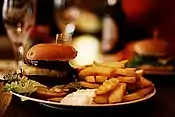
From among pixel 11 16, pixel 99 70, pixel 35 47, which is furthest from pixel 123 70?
pixel 11 16

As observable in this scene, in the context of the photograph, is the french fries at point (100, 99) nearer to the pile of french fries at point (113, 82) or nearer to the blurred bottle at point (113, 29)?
the pile of french fries at point (113, 82)

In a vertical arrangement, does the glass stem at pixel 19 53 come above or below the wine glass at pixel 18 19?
below

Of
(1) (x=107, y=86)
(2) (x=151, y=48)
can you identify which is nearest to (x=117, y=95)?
(1) (x=107, y=86)

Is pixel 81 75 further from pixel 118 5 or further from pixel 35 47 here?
pixel 118 5

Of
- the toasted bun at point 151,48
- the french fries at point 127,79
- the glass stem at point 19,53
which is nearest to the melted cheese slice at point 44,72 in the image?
the french fries at point 127,79

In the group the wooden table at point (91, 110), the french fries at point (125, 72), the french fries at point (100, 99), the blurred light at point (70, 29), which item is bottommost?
the wooden table at point (91, 110)

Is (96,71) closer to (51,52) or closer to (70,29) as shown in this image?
(51,52)
